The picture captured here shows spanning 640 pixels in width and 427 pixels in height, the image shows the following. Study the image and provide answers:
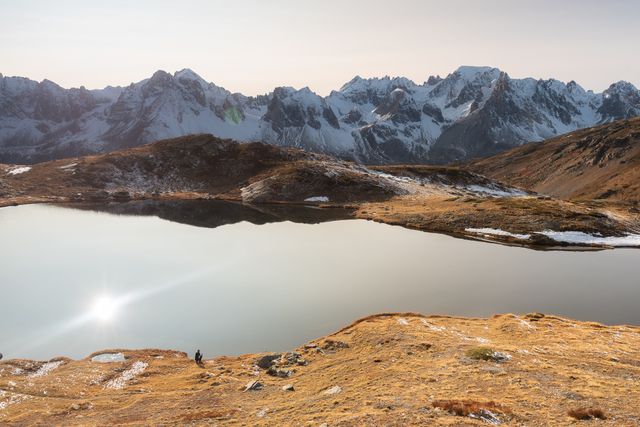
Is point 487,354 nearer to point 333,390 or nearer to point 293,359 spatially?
point 333,390

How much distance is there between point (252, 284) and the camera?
199 feet

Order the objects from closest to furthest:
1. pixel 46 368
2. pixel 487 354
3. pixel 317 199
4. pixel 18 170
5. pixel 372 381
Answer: pixel 372 381 < pixel 487 354 < pixel 46 368 < pixel 317 199 < pixel 18 170

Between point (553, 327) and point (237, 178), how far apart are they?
→ 5992 inches

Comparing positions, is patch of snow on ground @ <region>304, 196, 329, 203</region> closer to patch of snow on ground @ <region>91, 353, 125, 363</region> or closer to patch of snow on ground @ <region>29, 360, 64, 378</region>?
patch of snow on ground @ <region>91, 353, 125, 363</region>

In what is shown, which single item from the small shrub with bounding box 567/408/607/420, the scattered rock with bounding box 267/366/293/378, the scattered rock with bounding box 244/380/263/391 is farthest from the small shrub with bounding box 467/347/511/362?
the scattered rock with bounding box 244/380/263/391

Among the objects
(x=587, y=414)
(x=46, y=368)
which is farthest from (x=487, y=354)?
(x=46, y=368)

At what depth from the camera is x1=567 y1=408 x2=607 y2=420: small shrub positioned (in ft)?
75.7

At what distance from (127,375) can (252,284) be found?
76.7 feet

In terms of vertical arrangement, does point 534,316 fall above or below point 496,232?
below

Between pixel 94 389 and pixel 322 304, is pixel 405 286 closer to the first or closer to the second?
pixel 322 304

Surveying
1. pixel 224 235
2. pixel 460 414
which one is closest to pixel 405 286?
pixel 460 414

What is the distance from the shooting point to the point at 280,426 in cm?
2427

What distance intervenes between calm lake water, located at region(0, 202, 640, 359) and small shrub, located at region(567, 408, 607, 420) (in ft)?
Result: 87.4

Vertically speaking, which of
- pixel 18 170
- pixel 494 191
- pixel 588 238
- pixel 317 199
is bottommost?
pixel 588 238
